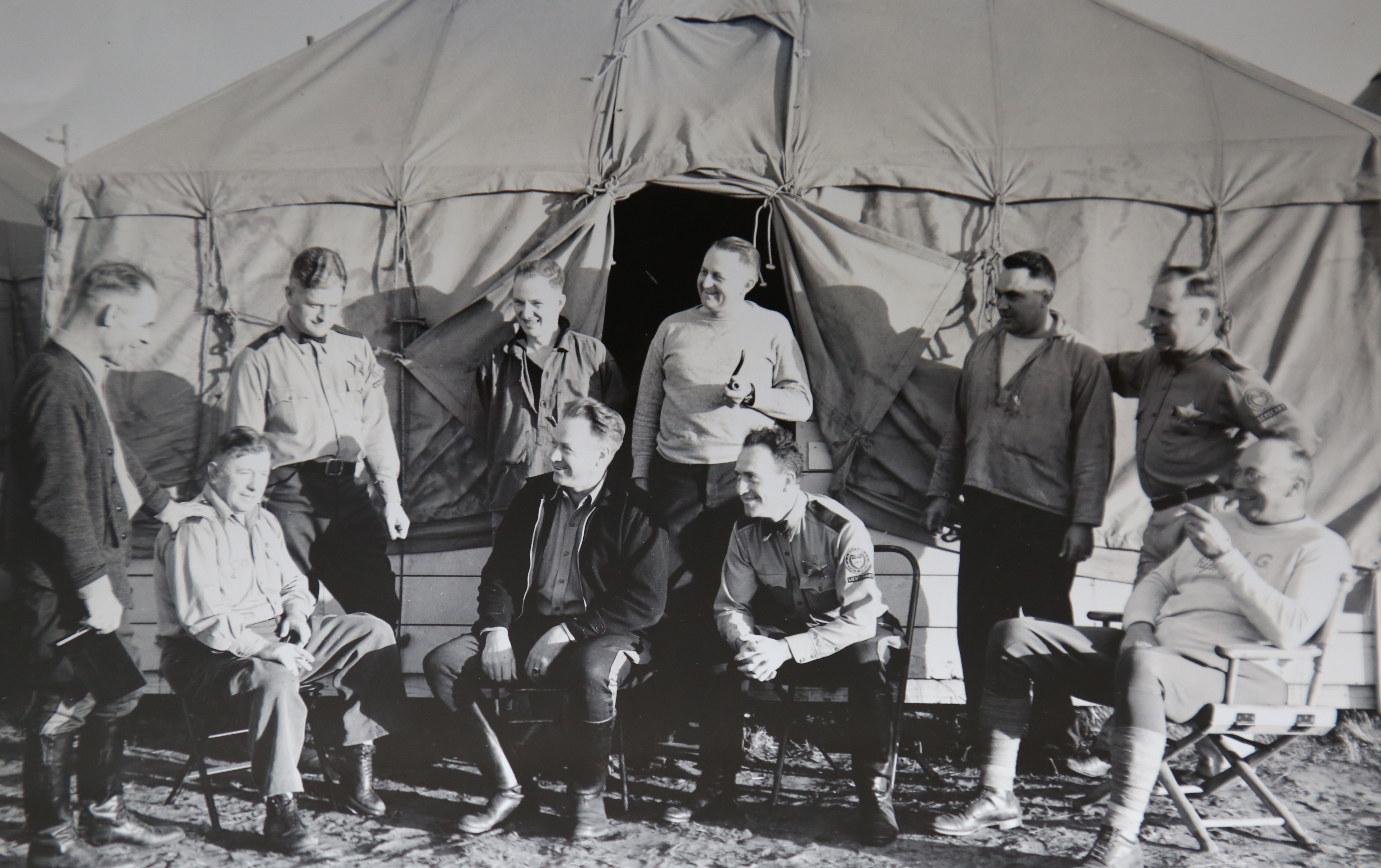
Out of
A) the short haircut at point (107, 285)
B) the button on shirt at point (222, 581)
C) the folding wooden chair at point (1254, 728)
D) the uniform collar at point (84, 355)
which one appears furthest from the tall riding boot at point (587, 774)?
the short haircut at point (107, 285)

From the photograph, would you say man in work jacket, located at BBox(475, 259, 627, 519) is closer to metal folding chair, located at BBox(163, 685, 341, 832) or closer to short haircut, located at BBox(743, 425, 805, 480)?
short haircut, located at BBox(743, 425, 805, 480)

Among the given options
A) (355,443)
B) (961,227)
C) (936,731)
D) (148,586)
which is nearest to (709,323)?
(961,227)

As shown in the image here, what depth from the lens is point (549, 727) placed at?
2.89 m

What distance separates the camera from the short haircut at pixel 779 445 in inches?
111

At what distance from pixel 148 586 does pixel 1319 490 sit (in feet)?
13.5

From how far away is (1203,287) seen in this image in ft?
9.86

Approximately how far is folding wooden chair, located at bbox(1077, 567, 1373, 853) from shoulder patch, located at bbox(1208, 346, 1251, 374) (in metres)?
0.71

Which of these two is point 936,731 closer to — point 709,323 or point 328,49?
point 709,323

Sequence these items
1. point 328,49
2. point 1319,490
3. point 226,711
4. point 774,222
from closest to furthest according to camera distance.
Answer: point 226,711 → point 1319,490 → point 774,222 → point 328,49

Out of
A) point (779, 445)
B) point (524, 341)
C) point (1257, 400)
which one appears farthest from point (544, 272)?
point (1257, 400)

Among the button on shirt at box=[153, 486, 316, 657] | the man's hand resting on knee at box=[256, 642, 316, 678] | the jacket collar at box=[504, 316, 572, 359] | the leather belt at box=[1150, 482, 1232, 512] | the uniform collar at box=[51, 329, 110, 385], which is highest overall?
the jacket collar at box=[504, 316, 572, 359]

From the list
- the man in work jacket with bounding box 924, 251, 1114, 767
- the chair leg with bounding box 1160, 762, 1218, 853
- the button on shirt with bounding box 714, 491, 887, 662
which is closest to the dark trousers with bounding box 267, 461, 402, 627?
the button on shirt with bounding box 714, 491, 887, 662

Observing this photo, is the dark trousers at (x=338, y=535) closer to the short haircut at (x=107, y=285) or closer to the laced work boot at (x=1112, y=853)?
the short haircut at (x=107, y=285)

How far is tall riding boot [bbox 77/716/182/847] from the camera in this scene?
2.78 m
